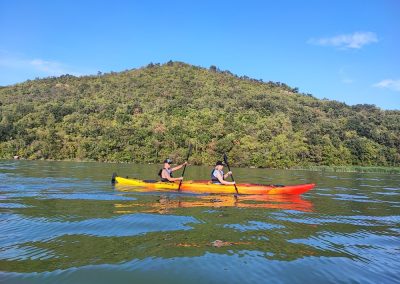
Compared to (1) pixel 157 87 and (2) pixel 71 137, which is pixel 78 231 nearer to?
(2) pixel 71 137

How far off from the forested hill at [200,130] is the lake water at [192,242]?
163 ft

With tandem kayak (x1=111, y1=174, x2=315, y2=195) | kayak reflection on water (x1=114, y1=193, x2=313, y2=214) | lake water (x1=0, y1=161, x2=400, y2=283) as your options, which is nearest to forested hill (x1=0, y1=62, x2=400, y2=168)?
tandem kayak (x1=111, y1=174, x2=315, y2=195)

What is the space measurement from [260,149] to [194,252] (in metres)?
57.4

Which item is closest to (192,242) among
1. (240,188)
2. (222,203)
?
(222,203)

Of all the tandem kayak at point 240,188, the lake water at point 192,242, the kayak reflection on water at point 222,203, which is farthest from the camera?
the tandem kayak at point 240,188

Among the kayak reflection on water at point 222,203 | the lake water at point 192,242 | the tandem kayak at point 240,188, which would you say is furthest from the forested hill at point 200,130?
the lake water at point 192,242

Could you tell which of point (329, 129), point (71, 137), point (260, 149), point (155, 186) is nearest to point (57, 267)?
point (155, 186)

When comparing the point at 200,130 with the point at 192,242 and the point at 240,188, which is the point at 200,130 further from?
the point at 192,242

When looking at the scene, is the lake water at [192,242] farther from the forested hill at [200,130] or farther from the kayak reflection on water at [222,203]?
the forested hill at [200,130]

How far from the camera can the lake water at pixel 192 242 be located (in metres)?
6.19

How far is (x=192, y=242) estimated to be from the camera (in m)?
7.92

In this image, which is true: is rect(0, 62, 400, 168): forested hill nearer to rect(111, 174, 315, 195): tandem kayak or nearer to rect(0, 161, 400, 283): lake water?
rect(111, 174, 315, 195): tandem kayak

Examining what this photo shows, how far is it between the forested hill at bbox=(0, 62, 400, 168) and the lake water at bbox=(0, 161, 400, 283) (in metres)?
49.6

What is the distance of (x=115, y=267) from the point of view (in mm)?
6320
